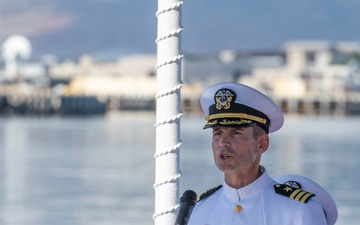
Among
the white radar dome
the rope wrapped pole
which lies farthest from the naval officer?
the white radar dome

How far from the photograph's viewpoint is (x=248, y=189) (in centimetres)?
372

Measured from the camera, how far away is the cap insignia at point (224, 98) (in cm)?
381

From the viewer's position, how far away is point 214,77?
13525cm

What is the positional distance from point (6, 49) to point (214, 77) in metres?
43.0

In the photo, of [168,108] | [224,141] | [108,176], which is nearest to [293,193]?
[224,141]

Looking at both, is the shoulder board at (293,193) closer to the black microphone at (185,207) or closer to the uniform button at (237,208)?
the uniform button at (237,208)

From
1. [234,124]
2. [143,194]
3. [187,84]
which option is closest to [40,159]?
[143,194]

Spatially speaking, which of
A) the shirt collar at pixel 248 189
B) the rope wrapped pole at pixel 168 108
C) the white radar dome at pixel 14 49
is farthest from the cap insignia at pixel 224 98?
the white radar dome at pixel 14 49

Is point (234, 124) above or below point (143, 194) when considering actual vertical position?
above

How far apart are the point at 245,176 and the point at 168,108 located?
98cm

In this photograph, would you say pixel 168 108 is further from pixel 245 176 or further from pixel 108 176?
pixel 108 176

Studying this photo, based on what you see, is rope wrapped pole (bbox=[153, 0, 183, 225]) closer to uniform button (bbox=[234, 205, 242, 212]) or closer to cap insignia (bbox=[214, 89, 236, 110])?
cap insignia (bbox=[214, 89, 236, 110])

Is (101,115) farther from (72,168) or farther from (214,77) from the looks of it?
(72,168)

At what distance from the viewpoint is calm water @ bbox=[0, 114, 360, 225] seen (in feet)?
58.7
